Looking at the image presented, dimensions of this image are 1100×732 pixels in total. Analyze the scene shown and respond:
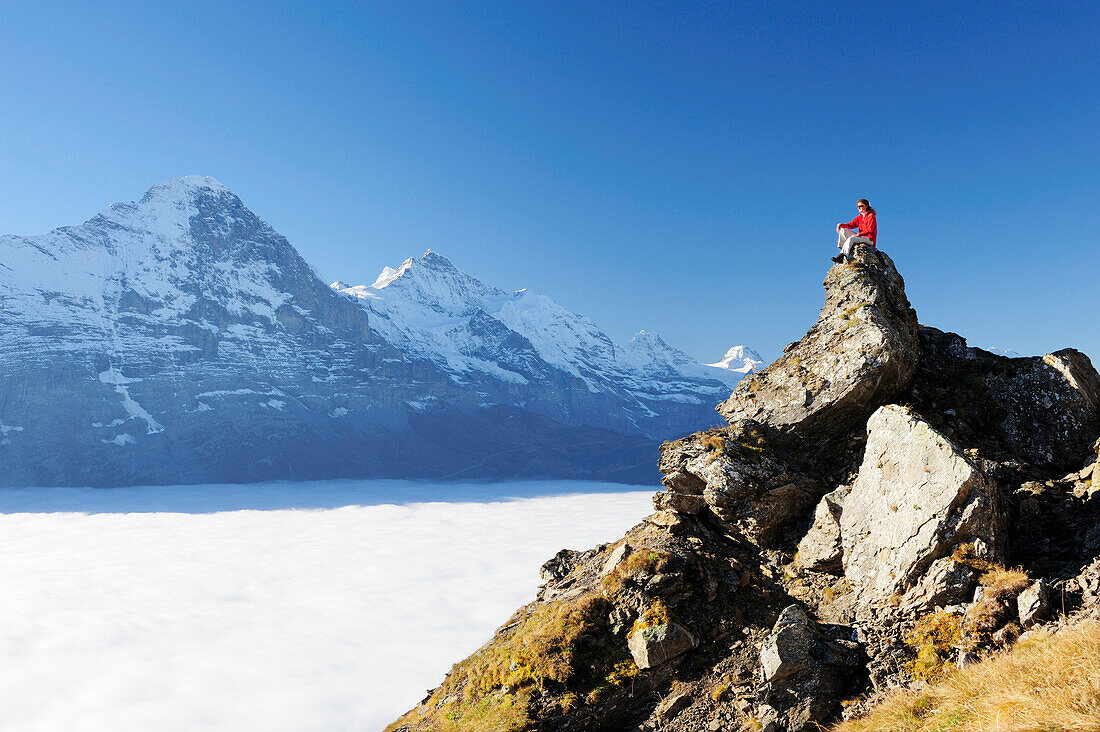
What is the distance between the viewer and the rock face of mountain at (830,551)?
10.7 meters

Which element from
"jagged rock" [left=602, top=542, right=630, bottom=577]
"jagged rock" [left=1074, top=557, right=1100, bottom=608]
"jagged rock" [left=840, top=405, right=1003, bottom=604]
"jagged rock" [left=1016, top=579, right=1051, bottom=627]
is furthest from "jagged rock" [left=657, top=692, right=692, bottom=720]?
"jagged rock" [left=1074, top=557, right=1100, bottom=608]

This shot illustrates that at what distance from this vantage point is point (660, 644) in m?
12.5

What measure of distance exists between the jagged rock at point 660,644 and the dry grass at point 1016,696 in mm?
3369

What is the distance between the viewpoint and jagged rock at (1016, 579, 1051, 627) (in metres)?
9.59

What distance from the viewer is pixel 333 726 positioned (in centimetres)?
19788

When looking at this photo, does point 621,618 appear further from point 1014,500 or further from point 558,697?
point 1014,500

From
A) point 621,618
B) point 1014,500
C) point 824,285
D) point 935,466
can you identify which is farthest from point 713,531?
point 824,285

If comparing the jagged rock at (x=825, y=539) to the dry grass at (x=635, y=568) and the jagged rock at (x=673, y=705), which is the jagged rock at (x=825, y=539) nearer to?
the dry grass at (x=635, y=568)

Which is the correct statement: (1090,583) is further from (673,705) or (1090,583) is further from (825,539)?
(673,705)

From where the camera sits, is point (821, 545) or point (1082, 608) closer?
point (1082, 608)

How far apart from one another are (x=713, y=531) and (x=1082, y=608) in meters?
7.50

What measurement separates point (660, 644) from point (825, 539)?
4.87 metres

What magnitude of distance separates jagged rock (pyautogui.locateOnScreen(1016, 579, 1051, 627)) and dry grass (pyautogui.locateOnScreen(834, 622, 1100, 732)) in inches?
17.0

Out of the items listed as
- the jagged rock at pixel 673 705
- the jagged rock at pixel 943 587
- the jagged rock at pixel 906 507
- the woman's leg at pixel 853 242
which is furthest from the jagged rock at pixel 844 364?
the jagged rock at pixel 673 705
